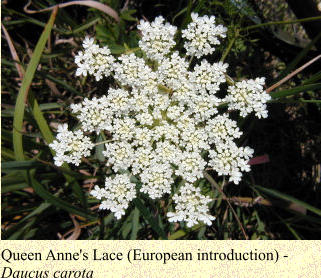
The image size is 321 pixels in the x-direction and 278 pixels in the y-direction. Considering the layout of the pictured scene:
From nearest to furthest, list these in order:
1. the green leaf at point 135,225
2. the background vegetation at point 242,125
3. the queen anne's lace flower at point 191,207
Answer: the queen anne's lace flower at point 191,207
the green leaf at point 135,225
the background vegetation at point 242,125

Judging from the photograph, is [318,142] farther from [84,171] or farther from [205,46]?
[84,171]

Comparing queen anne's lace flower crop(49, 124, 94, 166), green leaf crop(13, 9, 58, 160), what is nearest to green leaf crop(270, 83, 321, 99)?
queen anne's lace flower crop(49, 124, 94, 166)

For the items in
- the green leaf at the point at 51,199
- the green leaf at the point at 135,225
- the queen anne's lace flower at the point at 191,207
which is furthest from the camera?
the green leaf at the point at 135,225

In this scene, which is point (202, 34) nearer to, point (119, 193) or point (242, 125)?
point (242, 125)

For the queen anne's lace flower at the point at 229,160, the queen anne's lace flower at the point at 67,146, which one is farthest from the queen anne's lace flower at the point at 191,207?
the queen anne's lace flower at the point at 67,146

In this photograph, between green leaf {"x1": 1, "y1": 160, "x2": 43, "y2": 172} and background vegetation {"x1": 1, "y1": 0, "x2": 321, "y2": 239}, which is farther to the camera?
background vegetation {"x1": 1, "y1": 0, "x2": 321, "y2": 239}

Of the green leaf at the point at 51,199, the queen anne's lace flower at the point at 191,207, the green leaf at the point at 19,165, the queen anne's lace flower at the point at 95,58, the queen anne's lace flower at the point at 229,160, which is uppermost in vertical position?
the queen anne's lace flower at the point at 95,58

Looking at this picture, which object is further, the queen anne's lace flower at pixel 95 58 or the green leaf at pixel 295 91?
the queen anne's lace flower at pixel 95 58

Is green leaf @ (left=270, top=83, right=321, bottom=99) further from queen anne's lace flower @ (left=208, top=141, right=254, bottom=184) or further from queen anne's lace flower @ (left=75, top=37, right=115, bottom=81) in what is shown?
queen anne's lace flower @ (left=75, top=37, right=115, bottom=81)

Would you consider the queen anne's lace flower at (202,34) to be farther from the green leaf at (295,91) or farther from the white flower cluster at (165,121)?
the green leaf at (295,91)
